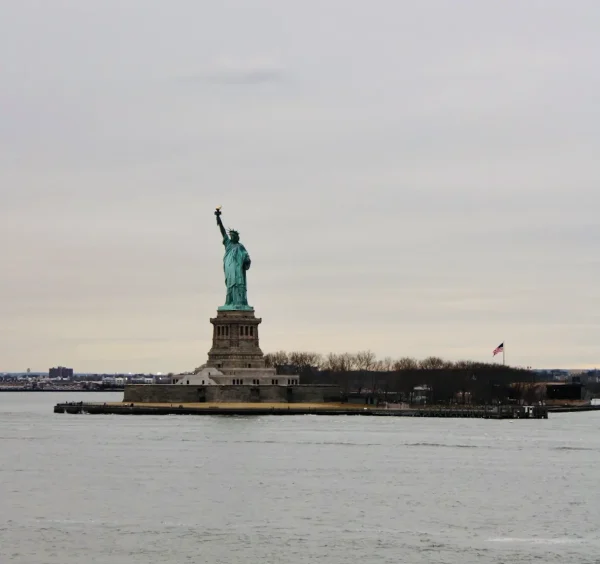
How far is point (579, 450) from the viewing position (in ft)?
272

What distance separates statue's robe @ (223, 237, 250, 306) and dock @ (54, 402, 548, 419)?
436 inches

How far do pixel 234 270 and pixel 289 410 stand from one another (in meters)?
17.2

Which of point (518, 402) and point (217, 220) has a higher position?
point (217, 220)

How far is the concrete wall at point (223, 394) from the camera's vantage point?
12925 cm

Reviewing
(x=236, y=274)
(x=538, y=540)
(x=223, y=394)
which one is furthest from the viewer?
(x=236, y=274)

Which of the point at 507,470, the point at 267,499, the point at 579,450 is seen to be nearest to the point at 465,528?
the point at 267,499

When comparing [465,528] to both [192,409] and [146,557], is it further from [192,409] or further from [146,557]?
[192,409]

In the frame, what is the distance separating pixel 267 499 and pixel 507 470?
54.8 feet

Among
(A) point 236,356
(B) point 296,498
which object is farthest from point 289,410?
(B) point 296,498

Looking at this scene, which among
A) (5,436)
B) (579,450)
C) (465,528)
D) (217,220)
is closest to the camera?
(465,528)

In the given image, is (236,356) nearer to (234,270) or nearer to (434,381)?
(234,270)

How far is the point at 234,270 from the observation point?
136 meters

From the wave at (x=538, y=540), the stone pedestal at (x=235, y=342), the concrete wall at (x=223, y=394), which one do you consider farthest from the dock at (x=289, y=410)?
the wave at (x=538, y=540)

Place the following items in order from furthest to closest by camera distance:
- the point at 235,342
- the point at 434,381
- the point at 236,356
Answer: the point at 434,381 < the point at 235,342 < the point at 236,356
